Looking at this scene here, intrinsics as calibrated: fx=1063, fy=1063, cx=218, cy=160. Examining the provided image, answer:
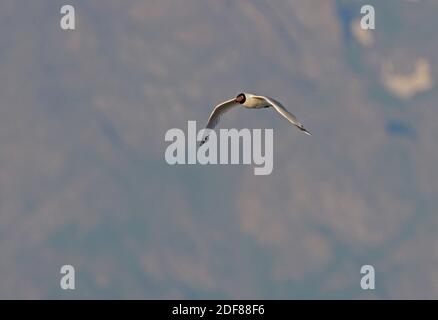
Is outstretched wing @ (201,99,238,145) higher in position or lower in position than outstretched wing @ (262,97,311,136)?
higher

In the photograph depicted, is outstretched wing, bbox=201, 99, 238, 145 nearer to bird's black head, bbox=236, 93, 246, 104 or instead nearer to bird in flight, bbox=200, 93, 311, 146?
bird in flight, bbox=200, 93, 311, 146

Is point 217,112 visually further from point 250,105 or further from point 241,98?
point 250,105

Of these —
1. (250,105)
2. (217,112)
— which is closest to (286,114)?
(250,105)

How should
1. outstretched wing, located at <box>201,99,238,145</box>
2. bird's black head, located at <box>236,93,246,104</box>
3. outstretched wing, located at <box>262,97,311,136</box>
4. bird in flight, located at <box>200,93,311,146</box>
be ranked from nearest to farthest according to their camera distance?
outstretched wing, located at <box>262,97,311,136</box> < bird in flight, located at <box>200,93,311,146</box> < bird's black head, located at <box>236,93,246,104</box> < outstretched wing, located at <box>201,99,238,145</box>

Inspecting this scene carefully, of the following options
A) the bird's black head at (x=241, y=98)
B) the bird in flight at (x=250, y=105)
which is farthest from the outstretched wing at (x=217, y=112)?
the bird's black head at (x=241, y=98)

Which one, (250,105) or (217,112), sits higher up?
(217,112)

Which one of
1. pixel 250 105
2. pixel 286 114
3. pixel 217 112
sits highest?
pixel 217 112

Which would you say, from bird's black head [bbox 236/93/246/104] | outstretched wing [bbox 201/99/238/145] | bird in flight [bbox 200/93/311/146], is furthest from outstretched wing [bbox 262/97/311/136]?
outstretched wing [bbox 201/99/238/145]

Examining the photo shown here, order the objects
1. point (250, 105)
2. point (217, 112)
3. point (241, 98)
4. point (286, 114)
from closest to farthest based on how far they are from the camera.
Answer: point (286, 114), point (250, 105), point (241, 98), point (217, 112)
